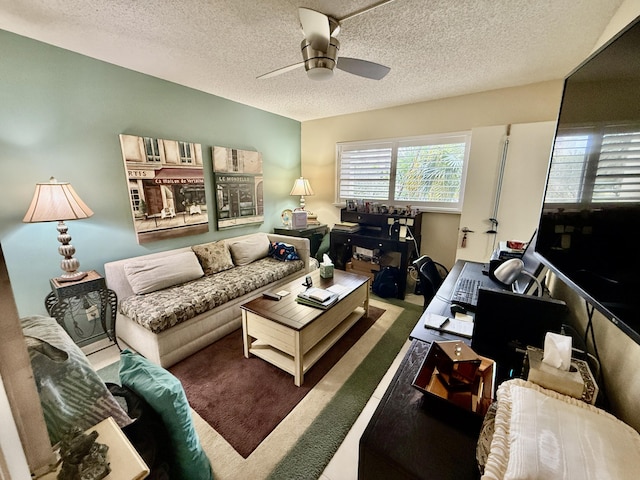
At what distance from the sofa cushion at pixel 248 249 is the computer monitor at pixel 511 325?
266cm

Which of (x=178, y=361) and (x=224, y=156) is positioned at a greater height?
(x=224, y=156)

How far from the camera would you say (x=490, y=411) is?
654mm

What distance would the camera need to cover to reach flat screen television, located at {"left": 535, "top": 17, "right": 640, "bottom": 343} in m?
0.61

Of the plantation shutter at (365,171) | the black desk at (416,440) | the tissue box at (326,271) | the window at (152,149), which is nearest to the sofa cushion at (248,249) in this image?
the tissue box at (326,271)

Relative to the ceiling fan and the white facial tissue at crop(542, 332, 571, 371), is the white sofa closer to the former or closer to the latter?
the ceiling fan

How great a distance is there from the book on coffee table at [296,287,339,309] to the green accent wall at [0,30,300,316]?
170 centimetres

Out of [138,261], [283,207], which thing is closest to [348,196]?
[283,207]

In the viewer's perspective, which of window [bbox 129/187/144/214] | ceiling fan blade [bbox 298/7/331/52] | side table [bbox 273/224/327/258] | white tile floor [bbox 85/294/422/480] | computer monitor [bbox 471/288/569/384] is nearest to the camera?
computer monitor [bbox 471/288/569/384]

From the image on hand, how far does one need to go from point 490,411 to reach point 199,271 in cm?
263

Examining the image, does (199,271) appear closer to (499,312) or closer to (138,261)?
(138,261)

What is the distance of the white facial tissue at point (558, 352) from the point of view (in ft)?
2.27

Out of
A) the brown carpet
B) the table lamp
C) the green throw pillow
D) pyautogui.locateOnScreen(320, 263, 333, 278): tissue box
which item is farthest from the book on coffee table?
the table lamp

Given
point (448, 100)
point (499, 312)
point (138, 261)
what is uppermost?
point (448, 100)

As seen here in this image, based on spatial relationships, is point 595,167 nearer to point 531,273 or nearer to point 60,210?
point 531,273
